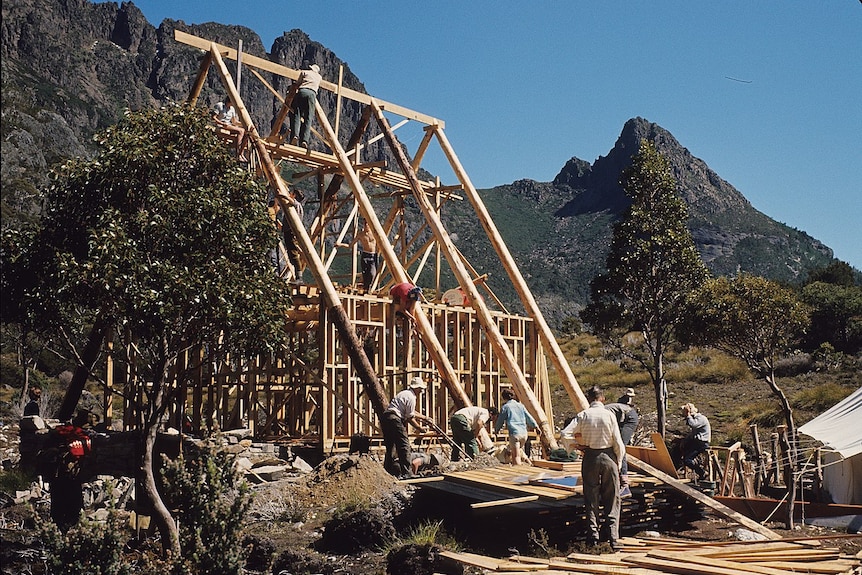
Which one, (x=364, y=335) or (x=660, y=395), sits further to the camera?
(x=660, y=395)

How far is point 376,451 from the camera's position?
1501 centimetres

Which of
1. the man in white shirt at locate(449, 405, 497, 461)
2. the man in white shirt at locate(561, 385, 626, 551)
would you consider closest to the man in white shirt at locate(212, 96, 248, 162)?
the man in white shirt at locate(449, 405, 497, 461)

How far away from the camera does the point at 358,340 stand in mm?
14711

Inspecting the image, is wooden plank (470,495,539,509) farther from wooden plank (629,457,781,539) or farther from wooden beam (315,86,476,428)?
wooden beam (315,86,476,428)

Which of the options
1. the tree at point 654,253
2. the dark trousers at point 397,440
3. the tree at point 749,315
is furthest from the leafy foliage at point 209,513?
the tree at point 749,315

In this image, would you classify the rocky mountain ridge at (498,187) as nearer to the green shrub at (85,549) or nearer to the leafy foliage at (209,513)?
the leafy foliage at (209,513)

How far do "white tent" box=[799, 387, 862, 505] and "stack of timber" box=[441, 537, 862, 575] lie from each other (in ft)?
10.1

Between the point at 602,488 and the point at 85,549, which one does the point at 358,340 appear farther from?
the point at 85,549

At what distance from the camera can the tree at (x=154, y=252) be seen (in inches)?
378

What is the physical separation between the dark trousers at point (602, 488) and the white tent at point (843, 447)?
4.35 meters

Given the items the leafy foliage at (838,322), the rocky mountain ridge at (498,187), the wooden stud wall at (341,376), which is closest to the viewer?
the wooden stud wall at (341,376)

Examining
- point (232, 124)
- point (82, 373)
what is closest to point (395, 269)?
point (232, 124)

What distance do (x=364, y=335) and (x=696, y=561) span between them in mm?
8889

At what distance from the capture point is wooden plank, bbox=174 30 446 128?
17234 millimetres
